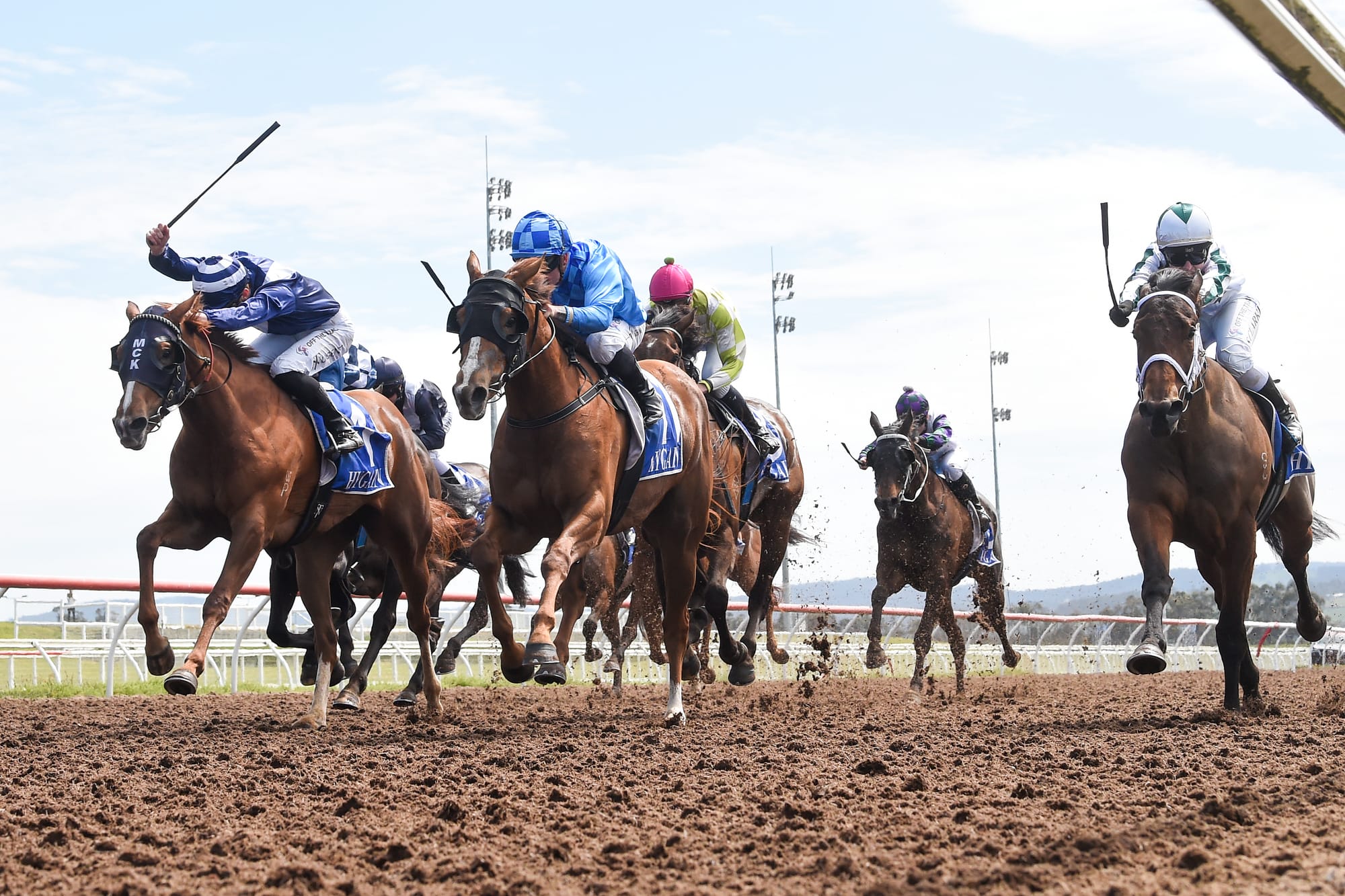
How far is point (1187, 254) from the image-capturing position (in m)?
8.46

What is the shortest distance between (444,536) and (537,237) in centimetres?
346

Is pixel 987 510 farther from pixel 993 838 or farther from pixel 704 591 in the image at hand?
pixel 993 838

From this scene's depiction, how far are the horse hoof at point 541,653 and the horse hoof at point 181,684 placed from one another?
1444 millimetres

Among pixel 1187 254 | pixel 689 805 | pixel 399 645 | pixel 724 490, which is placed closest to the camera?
pixel 689 805

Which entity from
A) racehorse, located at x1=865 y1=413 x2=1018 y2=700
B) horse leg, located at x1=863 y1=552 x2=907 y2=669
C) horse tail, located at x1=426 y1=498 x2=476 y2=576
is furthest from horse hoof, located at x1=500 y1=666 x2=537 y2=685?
horse leg, located at x1=863 y1=552 x2=907 y2=669

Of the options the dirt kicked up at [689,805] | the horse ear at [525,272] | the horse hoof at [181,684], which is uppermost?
the horse ear at [525,272]

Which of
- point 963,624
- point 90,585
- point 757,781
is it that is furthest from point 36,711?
point 963,624

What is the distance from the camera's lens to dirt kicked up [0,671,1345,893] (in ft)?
12.2

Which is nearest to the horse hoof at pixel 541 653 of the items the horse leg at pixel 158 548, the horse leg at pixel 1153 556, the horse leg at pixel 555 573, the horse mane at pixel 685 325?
the horse leg at pixel 555 573

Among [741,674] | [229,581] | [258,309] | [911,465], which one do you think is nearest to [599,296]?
[258,309]

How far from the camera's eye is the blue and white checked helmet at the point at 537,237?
7.45m

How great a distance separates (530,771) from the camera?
5.79 metres

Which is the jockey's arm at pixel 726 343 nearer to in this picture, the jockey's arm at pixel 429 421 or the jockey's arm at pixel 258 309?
the jockey's arm at pixel 429 421

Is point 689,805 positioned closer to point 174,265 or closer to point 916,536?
point 174,265
